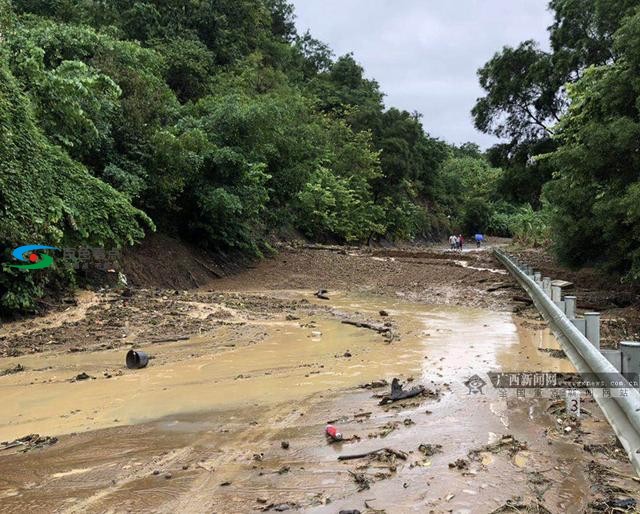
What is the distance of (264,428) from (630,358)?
2.78m

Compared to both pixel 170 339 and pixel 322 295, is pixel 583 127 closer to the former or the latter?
pixel 322 295

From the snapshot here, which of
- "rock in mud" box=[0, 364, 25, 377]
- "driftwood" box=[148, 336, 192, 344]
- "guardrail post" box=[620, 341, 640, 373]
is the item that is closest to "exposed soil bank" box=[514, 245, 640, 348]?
"guardrail post" box=[620, 341, 640, 373]

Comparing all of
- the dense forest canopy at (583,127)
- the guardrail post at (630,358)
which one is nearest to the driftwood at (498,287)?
Answer: the dense forest canopy at (583,127)

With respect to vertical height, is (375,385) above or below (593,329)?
below

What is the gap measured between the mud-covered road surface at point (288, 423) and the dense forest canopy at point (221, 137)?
11.6ft

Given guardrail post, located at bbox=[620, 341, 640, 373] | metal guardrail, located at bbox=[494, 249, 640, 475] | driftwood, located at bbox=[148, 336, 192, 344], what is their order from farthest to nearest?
1. driftwood, located at bbox=[148, 336, 192, 344]
2. guardrail post, located at bbox=[620, 341, 640, 373]
3. metal guardrail, located at bbox=[494, 249, 640, 475]

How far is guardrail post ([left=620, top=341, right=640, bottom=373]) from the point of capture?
3.45 m

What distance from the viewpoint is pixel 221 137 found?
20.2m

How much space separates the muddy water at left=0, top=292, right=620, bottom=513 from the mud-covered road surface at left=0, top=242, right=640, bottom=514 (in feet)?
0.05

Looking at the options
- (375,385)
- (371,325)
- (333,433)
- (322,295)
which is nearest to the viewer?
(333,433)

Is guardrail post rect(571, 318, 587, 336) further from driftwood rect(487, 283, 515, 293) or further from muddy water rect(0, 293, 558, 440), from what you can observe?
driftwood rect(487, 283, 515, 293)

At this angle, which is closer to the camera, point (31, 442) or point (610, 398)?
point (610, 398)

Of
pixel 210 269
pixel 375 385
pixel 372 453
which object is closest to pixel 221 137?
pixel 210 269

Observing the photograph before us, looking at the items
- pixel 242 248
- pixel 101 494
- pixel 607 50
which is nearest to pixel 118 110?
pixel 242 248
